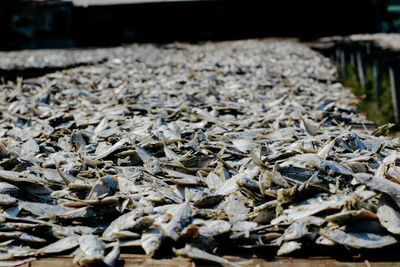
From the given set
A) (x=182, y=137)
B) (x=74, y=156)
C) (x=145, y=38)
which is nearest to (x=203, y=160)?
(x=182, y=137)

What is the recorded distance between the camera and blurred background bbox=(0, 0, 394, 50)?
16.6 m

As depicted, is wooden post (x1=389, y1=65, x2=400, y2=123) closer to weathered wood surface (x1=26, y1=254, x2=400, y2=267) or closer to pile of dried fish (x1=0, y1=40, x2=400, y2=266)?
pile of dried fish (x1=0, y1=40, x2=400, y2=266)

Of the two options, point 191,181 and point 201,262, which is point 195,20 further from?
point 201,262

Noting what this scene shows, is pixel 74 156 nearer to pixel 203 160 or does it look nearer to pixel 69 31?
pixel 203 160

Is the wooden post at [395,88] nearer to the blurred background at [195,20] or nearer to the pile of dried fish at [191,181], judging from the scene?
the pile of dried fish at [191,181]

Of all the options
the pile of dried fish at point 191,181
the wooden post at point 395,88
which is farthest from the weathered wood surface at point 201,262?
the wooden post at point 395,88

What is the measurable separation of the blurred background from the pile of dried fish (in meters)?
13.8

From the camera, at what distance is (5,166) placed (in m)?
1.86

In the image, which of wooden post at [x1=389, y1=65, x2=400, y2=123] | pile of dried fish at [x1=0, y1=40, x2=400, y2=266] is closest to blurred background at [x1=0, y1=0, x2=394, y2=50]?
wooden post at [x1=389, y1=65, x2=400, y2=123]

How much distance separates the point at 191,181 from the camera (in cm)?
168

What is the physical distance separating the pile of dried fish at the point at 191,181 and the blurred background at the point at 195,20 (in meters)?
13.8

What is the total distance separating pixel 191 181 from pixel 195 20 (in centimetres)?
1635

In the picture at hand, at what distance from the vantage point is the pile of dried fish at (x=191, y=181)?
4.12ft

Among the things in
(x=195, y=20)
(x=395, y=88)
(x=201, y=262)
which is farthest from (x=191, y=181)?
(x=195, y=20)
